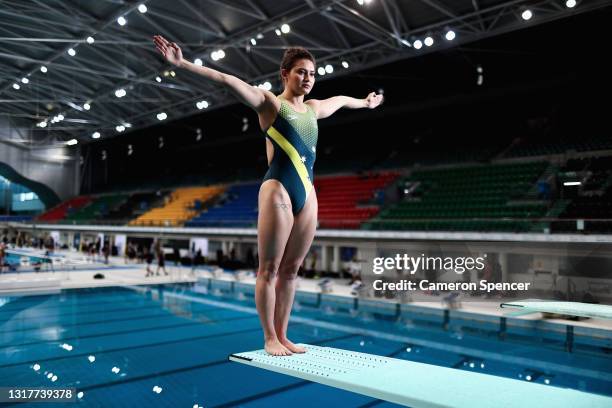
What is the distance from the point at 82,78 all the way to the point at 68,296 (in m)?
11.2

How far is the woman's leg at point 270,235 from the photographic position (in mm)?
2357

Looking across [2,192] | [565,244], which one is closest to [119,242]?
[2,192]

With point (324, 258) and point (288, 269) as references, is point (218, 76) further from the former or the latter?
point (324, 258)

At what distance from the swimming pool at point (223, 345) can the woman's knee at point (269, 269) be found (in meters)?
3.15

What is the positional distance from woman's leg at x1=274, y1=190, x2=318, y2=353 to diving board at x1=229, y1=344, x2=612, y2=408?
0.66ft

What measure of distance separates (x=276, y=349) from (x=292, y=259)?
52 cm

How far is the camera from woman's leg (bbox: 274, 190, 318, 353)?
8.22 feet

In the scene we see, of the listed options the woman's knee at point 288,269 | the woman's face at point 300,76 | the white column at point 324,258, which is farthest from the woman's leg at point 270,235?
the white column at point 324,258

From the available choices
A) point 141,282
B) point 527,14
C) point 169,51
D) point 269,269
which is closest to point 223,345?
point 269,269

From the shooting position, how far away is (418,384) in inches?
81.2

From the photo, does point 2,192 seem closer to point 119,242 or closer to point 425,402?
point 119,242

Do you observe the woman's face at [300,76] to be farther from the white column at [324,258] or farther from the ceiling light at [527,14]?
the white column at [324,258]

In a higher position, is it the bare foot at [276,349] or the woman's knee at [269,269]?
the woman's knee at [269,269]

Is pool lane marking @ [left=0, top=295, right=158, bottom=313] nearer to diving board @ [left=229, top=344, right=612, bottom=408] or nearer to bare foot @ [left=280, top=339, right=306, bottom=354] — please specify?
bare foot @ [left=280, top=339, right=306, bottom=354]
